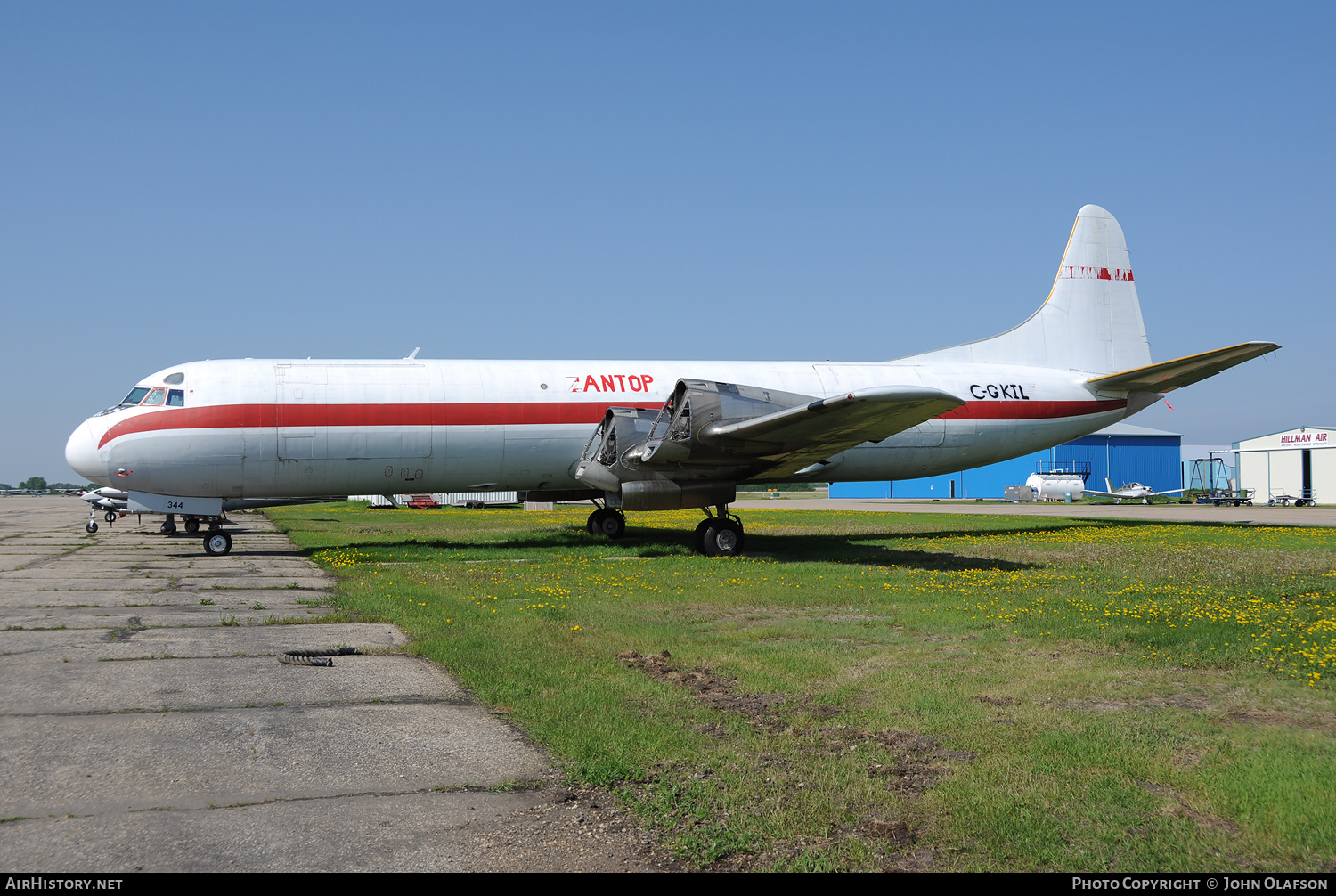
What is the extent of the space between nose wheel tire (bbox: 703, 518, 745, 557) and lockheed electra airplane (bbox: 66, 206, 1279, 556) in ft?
0.14

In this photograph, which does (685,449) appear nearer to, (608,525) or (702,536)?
(702,536)

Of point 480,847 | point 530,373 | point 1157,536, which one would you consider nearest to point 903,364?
point 1157,536

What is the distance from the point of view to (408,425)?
63.4ft

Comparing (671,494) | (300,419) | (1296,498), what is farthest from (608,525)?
(1296,498)

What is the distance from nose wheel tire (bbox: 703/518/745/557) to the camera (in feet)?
60.7

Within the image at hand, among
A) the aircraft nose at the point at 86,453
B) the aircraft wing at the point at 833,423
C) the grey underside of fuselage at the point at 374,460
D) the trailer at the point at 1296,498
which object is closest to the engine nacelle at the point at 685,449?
the aircraft wing at the point at 833,423

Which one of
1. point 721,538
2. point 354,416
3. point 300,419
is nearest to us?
point 721,538

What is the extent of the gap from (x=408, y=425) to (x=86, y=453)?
669 cm

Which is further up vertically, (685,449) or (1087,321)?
(1087,321)

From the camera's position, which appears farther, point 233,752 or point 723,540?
point 723,540

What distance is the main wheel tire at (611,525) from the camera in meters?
23.5

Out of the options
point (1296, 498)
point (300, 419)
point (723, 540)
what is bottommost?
point (723, 540)

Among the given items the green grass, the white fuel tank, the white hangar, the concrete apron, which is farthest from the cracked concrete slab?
the white hangar

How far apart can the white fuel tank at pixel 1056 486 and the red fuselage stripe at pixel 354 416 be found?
154ft
